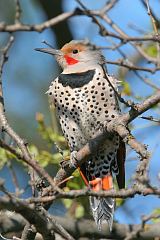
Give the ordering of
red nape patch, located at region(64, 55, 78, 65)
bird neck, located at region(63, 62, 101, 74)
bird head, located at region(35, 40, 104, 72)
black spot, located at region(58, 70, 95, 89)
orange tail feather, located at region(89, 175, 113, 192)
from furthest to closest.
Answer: red nape patch, located at region(64, 55, 78, 65) → bird head, located at region(35, 40, 104, 72) → bird neck, located at region(63, 62, 101, 74) → orange tail feather, located at region(89, 175, 113, 192) → black spot, located at region(58, 70, 95, 89)

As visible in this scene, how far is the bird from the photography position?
4.95 meters

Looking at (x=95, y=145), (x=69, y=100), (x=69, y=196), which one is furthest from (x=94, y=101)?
(x=69, y=196)

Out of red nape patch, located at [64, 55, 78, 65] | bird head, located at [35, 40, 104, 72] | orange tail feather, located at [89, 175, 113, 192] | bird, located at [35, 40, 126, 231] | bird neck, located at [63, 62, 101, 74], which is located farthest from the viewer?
red nape patch, located at [64, 55, 78, 65]

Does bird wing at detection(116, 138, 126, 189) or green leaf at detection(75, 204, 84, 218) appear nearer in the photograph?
bird wing at detection(116, 138, 126, 189)

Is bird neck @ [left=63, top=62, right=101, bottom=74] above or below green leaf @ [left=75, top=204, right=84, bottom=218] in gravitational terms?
above

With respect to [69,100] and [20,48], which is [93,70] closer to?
[69,100]

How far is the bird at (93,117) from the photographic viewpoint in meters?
4.95

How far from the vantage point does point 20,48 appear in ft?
32.3

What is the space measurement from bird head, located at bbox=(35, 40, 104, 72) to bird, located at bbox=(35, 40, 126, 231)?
0.01 metres

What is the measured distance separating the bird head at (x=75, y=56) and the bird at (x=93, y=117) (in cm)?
1

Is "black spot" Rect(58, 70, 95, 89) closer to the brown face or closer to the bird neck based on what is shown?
the bird neck

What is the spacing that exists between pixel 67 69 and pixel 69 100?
0.51 metres

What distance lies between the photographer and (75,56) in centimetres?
558

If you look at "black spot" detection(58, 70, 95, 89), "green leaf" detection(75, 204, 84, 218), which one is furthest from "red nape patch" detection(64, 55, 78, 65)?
"green leaf" detection(75, 204, 84, 218)
